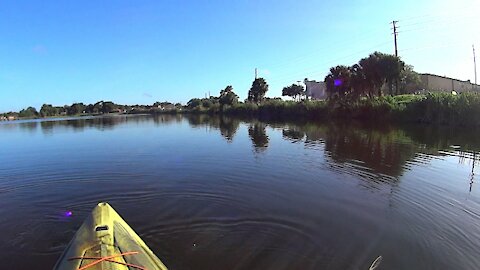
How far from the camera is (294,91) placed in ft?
311

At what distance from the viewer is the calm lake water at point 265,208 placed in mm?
6230

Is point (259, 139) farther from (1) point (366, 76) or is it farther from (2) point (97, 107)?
(2) point (97, 107)

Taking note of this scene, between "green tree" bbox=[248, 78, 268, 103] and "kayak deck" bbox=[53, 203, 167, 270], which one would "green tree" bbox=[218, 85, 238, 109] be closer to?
"green tree" bbox=[248, 78, 268, 103]

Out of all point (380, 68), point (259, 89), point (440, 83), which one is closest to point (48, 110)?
point (259, 89)

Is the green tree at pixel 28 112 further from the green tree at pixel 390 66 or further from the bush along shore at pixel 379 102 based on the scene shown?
the green tree at pixel 390 66

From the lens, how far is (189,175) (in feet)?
42.9

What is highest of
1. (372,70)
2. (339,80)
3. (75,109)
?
(75,109)

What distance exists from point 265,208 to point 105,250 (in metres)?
5.08

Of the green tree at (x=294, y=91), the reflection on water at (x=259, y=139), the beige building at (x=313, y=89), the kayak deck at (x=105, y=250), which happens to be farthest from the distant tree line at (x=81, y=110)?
the kayak deck at (x=105, y=250)

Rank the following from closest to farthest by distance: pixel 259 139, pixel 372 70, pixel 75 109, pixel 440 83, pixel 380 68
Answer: pixel 259 139 → pixel 380 68 → pixel 372 70 → pixel 440 83 → pixel 75 109

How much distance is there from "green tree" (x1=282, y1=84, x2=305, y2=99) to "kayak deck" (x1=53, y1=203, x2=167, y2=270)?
295 ft

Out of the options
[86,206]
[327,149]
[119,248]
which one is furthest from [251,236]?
[327,149]

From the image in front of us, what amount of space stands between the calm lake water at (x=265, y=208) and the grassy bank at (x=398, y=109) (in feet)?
56.8

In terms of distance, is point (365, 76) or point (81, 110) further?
point (81, 110)
